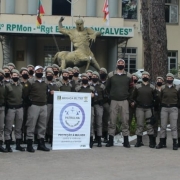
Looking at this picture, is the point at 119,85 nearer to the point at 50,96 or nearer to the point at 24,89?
the point at 50,96

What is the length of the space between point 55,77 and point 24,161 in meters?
3.46

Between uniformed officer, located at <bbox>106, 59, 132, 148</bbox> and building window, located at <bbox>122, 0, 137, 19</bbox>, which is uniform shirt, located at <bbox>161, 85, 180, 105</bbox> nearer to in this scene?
uniformed officer, located at <bbox>106, 59, 132, 148</bbox>

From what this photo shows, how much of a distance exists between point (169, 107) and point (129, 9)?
2806cm

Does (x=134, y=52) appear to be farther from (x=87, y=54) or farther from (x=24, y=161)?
(x=24, y=161)

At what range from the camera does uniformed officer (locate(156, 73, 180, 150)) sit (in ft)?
43.7

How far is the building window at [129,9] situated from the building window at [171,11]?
2743mm

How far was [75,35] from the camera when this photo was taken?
2123 centimetres

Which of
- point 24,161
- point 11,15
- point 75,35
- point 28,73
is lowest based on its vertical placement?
point 24,161

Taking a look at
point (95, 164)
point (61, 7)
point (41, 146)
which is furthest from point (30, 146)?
point (61, 7)

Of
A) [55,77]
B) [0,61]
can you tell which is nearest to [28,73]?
[55,77]

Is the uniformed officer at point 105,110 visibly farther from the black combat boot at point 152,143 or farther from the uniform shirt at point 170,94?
the uniform shirt at point 170,94

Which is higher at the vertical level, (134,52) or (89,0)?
(89,0)

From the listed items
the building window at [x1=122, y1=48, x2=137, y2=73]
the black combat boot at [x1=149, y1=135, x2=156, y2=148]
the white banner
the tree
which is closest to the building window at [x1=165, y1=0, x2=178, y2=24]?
the building window at [x1=122, y1=48, x2=137, y2=73]

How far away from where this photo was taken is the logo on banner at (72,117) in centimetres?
1310
